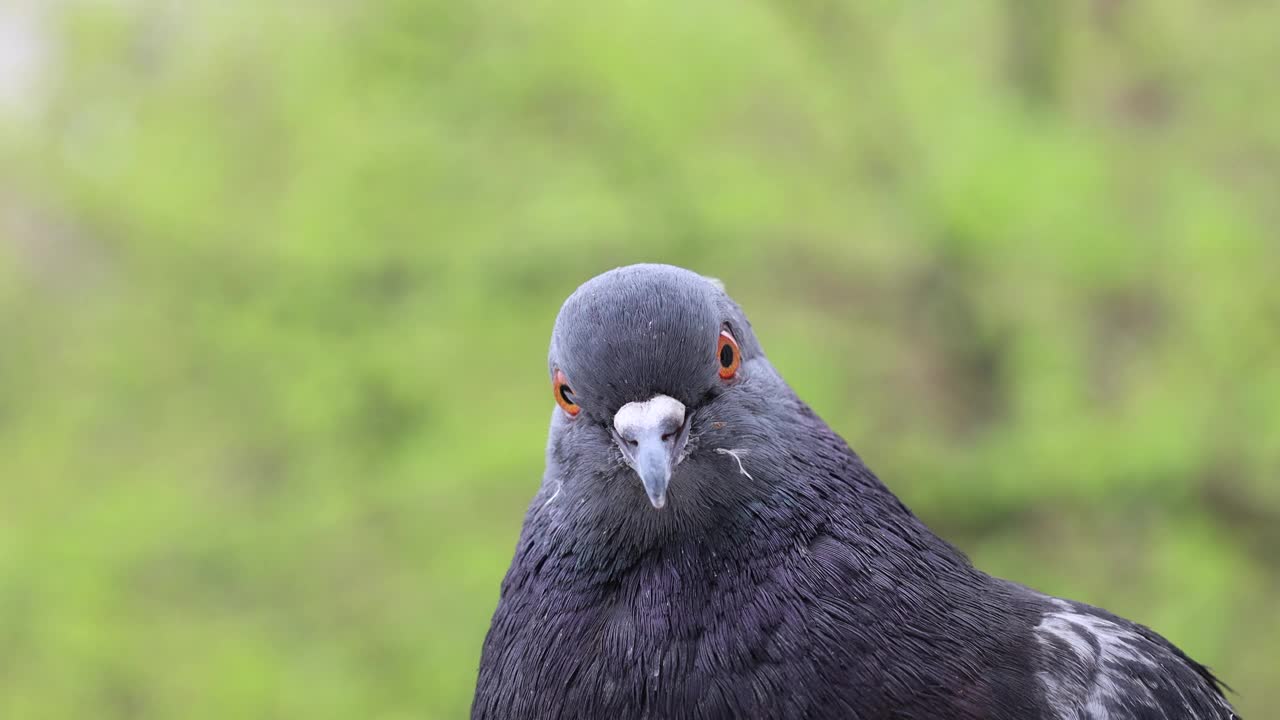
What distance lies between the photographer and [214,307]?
30.4 ft

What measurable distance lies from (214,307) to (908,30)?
5.95m

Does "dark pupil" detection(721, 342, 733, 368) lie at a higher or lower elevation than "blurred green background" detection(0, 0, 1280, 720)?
lower

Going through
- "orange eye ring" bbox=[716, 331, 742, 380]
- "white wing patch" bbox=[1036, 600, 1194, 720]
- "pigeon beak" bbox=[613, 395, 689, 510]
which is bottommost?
"white wing patch" bbox=[1036, 600, 1194, 720]

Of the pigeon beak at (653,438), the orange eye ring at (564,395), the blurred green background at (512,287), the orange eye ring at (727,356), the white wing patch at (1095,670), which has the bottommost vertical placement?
the white wing patch at (1095,670)

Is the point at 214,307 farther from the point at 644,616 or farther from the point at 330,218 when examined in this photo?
the point at 644,616

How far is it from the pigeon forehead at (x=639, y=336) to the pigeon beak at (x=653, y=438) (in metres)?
0.05

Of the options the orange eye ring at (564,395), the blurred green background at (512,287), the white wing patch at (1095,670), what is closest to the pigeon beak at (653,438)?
the orange eye ring at (564,395)

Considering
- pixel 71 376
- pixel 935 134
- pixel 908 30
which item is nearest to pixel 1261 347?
pixel 935 134

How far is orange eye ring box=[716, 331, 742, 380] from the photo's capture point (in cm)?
315

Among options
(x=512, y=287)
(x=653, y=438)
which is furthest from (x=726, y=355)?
(x=512, y=287)

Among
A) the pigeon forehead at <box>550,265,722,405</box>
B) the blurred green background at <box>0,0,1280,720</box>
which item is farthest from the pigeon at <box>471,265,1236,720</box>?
the blurred green background at <box>0,0,1280,720</box>

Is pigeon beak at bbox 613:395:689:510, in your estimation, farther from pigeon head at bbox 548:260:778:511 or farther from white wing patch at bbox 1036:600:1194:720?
white wing patch at bbox 1036:600:1194:720

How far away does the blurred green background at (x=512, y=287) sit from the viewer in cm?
845

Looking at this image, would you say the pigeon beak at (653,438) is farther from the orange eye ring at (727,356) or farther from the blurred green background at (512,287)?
the blurred green background at (512,287)
